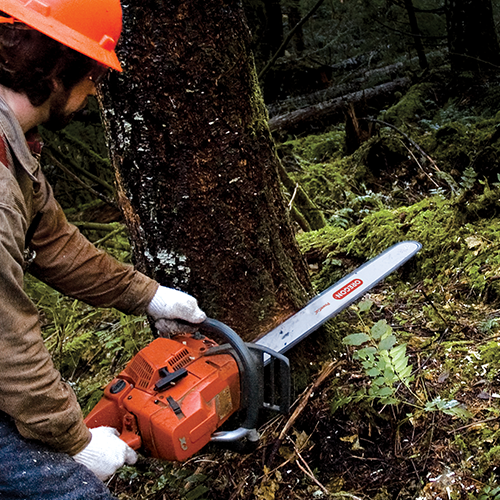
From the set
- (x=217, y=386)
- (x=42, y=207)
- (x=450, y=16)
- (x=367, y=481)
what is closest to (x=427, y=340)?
(x=367, y=481)

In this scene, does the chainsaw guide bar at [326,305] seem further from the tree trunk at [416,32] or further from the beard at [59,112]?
the tree trunk at [416,32]

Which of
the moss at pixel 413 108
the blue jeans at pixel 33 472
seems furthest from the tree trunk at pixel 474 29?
the blue jeans at pixel 33 472

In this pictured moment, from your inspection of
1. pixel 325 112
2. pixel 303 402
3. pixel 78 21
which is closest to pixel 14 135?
pixel 78 21

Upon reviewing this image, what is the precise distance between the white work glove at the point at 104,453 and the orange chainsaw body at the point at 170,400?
78mm

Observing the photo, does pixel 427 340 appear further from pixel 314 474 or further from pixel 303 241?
pixel 303 241

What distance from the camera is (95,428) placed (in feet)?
6.05

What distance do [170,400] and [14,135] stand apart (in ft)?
3.45

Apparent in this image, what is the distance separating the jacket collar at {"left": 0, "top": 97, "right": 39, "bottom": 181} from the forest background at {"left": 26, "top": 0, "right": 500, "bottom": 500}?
798 millimetres

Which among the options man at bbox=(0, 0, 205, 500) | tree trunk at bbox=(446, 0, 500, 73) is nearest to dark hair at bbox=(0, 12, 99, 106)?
man at bbox=(0, 0, 205, 500)

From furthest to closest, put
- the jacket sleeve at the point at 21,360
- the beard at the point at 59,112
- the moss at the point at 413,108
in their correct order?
the moss at the point at 413,108
the beard at the point at 59,112
the jacket sleeve at the point at 21,360

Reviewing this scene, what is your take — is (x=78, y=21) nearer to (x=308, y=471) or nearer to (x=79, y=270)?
(x=79, y=270)

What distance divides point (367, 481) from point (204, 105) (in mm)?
1631

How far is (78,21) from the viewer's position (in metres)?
1.58

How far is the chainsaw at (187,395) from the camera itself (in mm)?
1870
